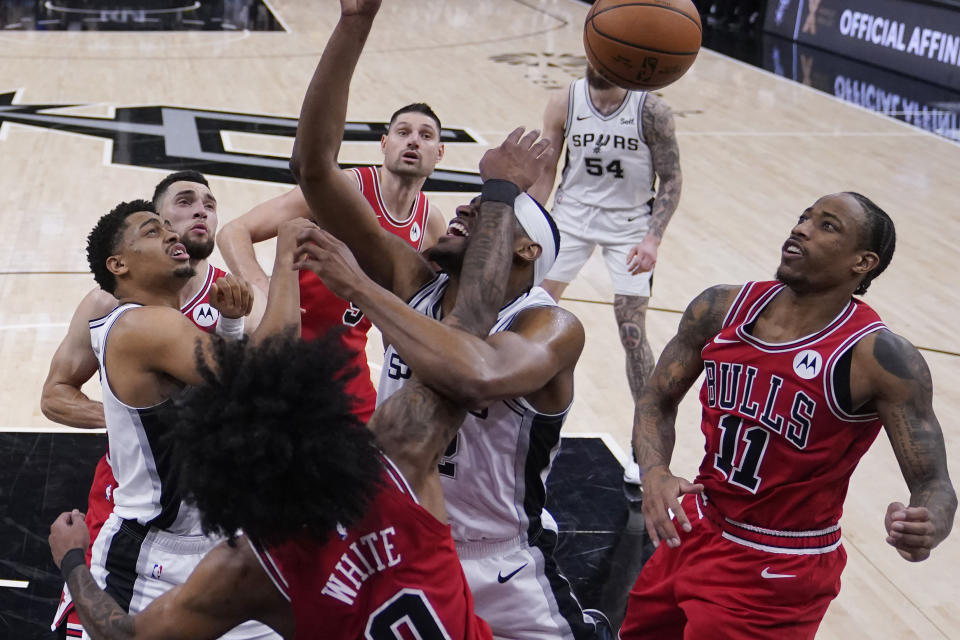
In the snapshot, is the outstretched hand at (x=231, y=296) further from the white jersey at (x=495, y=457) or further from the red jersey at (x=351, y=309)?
the red jersey at (x=351, y=309)

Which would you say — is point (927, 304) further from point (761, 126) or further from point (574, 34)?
point (574, 34)

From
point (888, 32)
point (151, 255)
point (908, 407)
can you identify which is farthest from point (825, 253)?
point (888, 32)

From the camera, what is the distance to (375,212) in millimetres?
4742

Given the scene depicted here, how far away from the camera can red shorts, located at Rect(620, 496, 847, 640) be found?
3.30 metres

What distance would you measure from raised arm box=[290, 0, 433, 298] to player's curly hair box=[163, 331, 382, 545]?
83 cm

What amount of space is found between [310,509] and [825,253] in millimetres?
1964

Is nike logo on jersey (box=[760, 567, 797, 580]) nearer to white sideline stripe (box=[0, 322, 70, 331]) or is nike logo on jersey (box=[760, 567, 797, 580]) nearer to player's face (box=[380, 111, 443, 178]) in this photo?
player's face (box=[380, 111, 443, 178])

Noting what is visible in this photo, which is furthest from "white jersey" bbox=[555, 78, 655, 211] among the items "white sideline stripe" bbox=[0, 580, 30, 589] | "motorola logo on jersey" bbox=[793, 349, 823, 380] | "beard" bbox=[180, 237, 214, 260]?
"white sideline stripe" bbox=[0, 580, 30, 589]

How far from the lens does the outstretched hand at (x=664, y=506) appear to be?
10.5 feet

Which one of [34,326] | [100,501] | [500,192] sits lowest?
[34,326]

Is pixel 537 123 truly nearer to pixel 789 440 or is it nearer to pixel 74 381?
pixel 74 381

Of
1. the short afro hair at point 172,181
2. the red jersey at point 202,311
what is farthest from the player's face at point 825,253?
the short afro hair at point 172,181

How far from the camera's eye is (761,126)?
43.5 ft

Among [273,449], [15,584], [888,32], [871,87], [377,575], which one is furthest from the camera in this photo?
[888,32]
